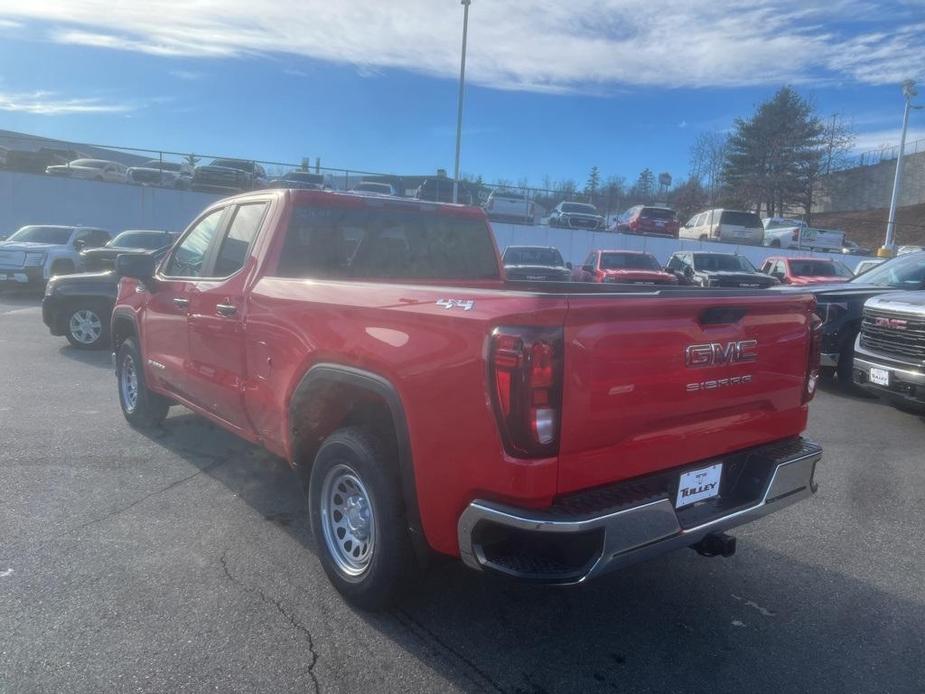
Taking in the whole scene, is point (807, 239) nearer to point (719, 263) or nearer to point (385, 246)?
point (719, 263)

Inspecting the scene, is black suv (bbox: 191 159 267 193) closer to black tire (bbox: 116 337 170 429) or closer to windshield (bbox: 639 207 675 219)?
windshield (bbox: 639 207 675 219)

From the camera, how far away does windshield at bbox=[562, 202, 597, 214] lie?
3350 centimetres

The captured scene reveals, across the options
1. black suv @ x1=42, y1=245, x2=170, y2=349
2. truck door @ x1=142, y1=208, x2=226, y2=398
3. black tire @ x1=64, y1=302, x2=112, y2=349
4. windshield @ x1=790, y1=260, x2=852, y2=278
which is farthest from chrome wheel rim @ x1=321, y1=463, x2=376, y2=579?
windshield @ x1=790, y1=260, x2=852, y2=278

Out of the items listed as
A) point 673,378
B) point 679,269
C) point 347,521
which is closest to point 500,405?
point 673,378

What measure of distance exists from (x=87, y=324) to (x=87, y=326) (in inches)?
1.2

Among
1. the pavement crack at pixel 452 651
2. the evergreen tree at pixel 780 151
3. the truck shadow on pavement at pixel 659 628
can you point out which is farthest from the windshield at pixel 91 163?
the evergreen tree at pixel 780 151

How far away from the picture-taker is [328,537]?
12.0ft

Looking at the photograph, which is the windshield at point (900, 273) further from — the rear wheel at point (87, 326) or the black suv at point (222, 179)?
the black suv at point (222, 179)

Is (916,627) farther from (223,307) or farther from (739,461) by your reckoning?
(223,307)

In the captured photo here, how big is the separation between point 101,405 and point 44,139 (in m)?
30.5

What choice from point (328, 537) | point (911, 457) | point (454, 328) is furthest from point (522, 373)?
point (911, 457)

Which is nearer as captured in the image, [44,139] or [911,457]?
[911,457]

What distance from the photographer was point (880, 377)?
7.16 metres

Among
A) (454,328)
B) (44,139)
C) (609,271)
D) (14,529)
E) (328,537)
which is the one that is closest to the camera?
(454,328)
